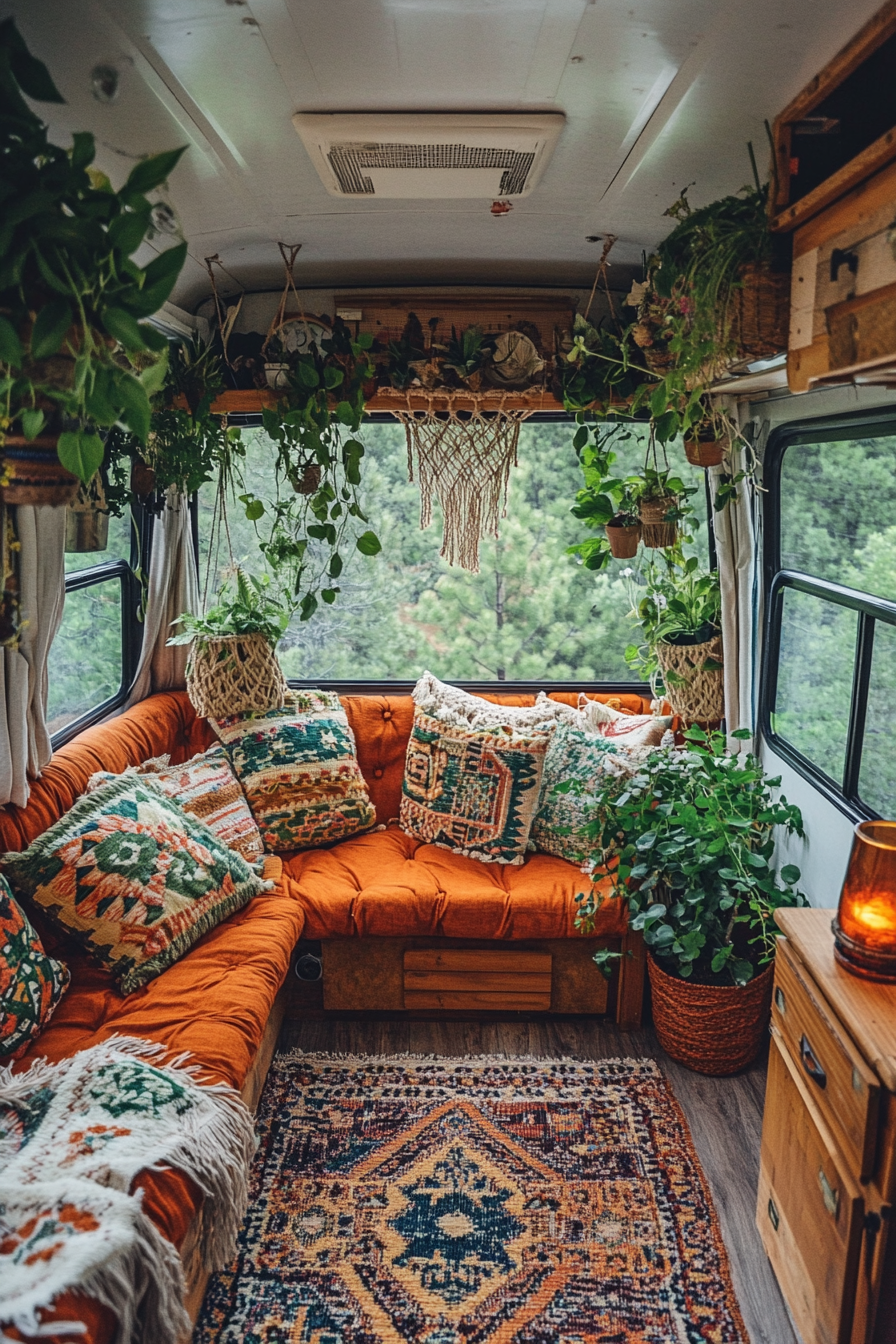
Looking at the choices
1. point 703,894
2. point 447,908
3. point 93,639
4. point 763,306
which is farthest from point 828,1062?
point 93,639

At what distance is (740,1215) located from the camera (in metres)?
2.18

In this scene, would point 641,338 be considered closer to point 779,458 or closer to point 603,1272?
point 779,458

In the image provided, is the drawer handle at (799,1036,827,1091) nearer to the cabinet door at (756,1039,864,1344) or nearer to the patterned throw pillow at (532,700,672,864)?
the cabinet door at (756,1039,864,1344)

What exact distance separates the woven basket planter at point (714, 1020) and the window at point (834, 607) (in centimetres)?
60

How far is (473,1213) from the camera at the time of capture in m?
2.18

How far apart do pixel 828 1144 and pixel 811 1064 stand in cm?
14

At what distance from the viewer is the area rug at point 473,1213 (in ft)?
6.31

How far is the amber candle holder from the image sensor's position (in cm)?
171

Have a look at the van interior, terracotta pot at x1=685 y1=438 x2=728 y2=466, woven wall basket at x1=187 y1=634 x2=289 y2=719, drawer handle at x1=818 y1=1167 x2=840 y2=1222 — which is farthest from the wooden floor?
terracotta pot at x1=685 y1=438 x2=728 y2=466

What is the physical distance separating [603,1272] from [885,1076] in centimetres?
96

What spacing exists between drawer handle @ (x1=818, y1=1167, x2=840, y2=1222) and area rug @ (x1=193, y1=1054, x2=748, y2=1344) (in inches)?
18.4

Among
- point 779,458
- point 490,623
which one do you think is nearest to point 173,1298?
point 490,623

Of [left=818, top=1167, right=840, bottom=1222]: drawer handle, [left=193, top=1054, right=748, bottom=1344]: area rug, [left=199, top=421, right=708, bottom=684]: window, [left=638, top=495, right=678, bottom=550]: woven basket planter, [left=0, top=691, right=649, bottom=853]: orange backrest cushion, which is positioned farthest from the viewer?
[left=199, top=421, right=708, bottom=684]: window

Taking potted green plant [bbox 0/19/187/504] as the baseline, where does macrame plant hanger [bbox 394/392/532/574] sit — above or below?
below
